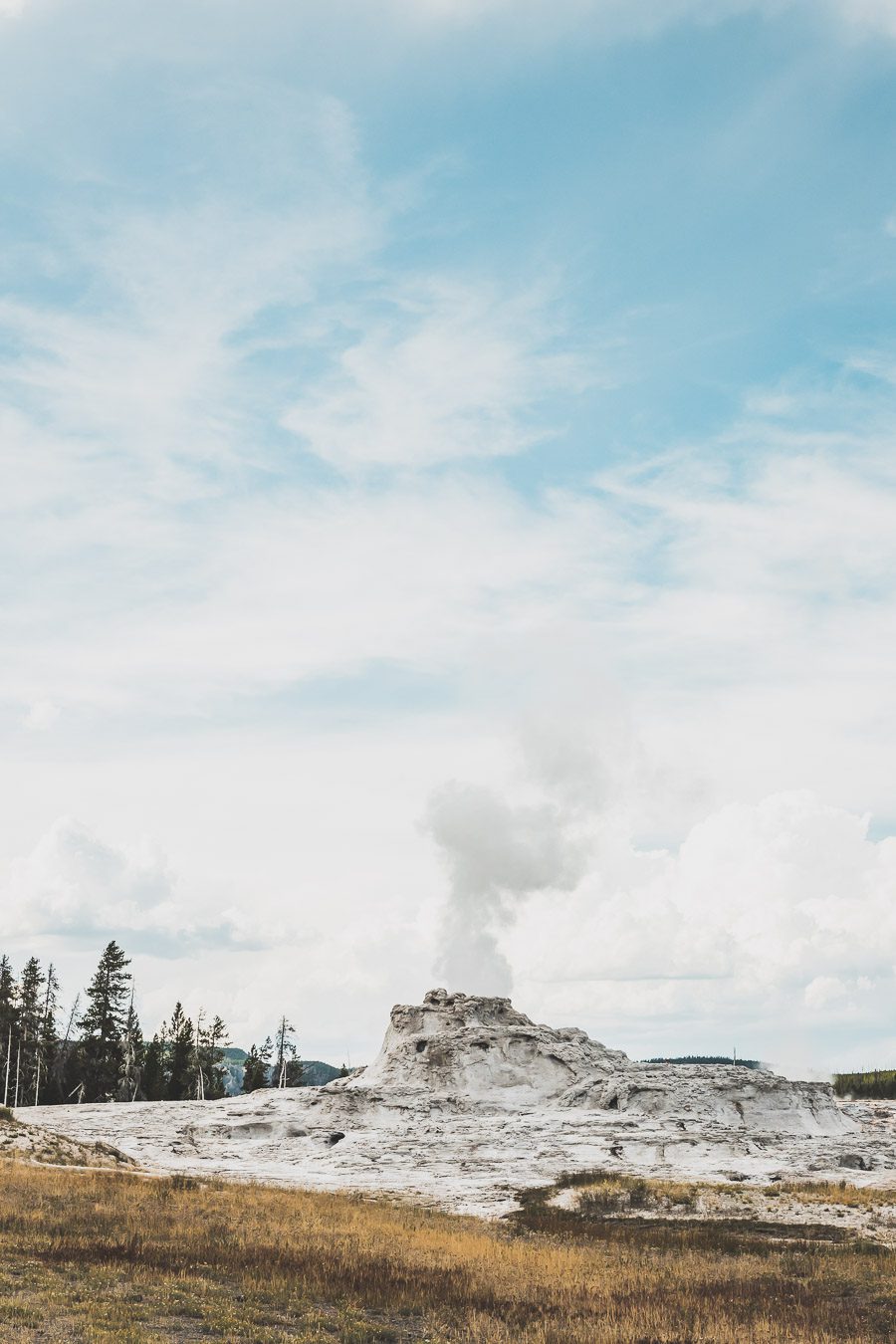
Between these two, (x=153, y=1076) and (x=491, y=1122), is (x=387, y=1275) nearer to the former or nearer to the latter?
(x=491, y=1122)

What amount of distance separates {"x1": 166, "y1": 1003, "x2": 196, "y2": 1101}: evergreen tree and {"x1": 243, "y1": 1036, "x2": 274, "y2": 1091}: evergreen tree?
9.29 metres

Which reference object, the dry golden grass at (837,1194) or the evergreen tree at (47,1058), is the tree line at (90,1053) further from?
the dry golden grass at (837,1194)

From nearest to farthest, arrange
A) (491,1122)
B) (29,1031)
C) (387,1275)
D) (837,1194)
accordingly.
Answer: (387,1275) → (837,1194) → (491,1122) → (29,1031)

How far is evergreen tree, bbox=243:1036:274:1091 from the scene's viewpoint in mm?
106188

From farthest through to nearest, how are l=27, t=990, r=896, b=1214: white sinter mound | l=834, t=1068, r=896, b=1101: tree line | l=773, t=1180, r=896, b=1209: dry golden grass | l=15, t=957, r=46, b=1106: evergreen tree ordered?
l=834, t=1068, r=896, b=1101: tree line < l=15, t=957, r=46, b=1106: evergreen tree < l=27, t=990, r=896, b=1214: white sinter mound < l=773, t=1180, r=896, b=1209: dry golden grass

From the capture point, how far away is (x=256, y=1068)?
354 ft

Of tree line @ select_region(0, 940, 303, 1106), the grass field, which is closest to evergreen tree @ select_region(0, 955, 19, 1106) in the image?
tree line @ select_region(0, 940, 303, 1106)

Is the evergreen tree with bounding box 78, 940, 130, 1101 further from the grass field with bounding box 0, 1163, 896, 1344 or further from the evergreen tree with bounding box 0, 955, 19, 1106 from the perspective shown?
the grass field with bounding box 0, 1163, 896, 1344

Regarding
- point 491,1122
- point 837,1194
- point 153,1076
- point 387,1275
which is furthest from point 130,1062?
point 387,1275

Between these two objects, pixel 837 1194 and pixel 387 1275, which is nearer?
pixel 387 1275

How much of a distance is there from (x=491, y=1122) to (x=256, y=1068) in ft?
186

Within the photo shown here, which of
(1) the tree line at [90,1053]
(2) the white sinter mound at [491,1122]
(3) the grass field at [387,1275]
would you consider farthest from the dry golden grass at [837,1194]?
(1) the tree line at [90,1053]

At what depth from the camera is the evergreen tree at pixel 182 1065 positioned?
9319 centimetres

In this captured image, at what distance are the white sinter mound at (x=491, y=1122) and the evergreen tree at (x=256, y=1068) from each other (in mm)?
35552
